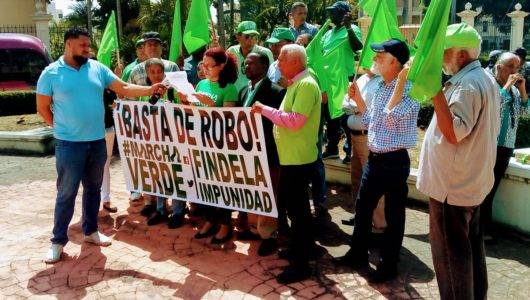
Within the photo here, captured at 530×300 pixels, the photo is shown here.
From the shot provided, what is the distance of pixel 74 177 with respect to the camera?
4703 millimetres

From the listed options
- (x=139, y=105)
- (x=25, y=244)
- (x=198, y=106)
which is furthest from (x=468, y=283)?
(x=25, y=244)

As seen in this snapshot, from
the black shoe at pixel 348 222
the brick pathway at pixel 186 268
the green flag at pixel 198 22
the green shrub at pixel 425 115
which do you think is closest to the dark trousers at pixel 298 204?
the brick pathway at pixel 186 268

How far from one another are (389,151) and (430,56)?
134cm

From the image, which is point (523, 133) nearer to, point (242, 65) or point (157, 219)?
point (242, 65)

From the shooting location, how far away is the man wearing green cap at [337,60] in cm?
544

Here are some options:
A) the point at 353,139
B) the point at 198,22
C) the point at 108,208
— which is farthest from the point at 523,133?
the point at 108,208

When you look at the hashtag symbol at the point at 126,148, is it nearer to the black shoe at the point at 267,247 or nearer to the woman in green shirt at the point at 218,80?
the woman in green shirt at the point at 218,80

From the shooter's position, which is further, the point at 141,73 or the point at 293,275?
the point at 141,73

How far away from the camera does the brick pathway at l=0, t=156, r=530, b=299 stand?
407cm

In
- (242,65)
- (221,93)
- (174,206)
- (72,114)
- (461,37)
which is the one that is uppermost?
(461,37)

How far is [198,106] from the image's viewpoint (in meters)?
4.79

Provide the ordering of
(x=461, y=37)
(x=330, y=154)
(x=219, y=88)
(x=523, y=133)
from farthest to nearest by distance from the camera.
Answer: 1. (x=523, y=133)
2. (x=330, y=154)
3. (x=219, y=88)
4. (x=461, y=37)

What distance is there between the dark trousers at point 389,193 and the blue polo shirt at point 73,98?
2.53 metres

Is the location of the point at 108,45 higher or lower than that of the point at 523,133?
higher
